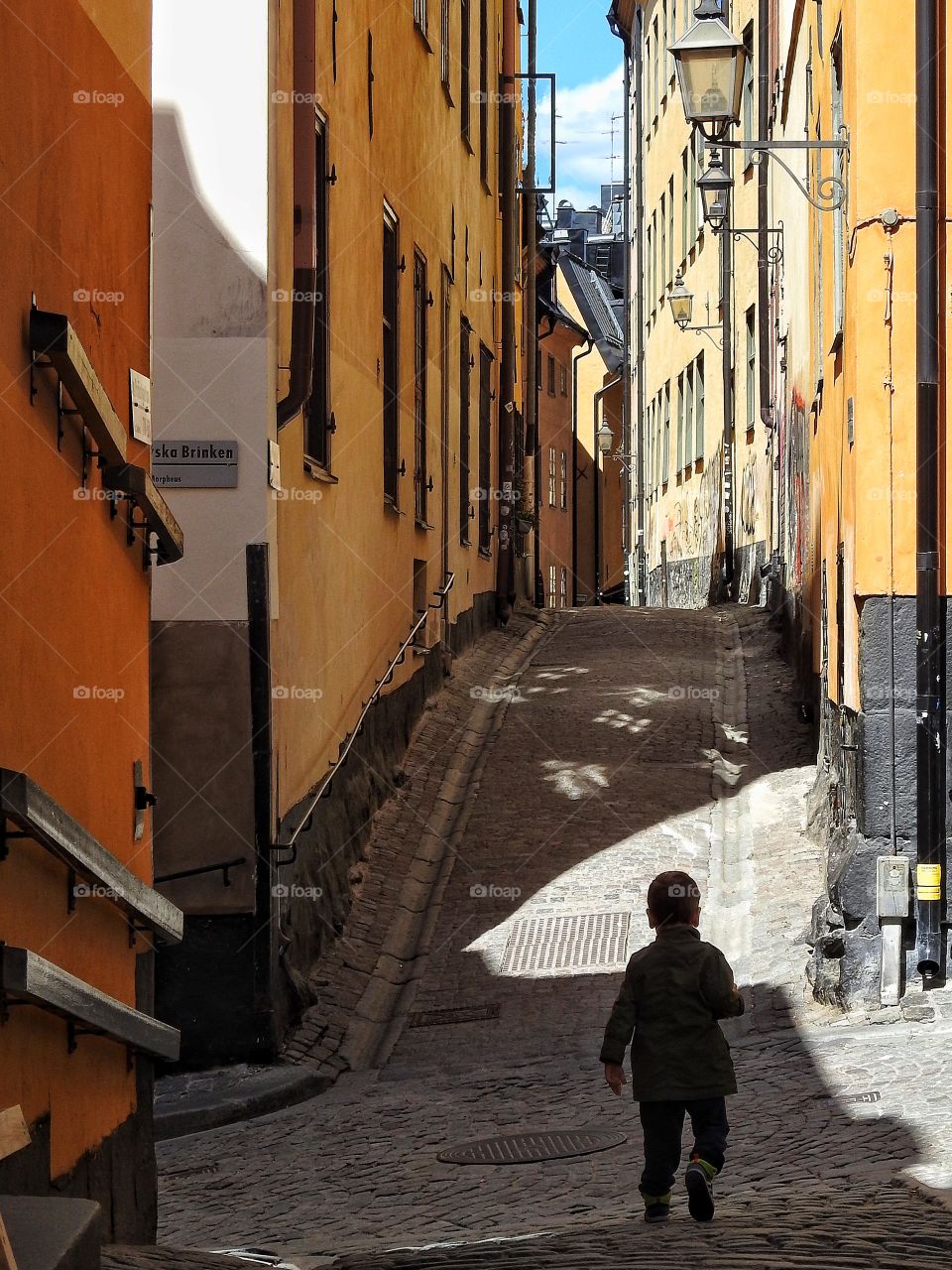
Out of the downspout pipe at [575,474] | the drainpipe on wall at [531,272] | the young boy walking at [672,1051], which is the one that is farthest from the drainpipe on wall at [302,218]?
the downspout pipe at [575,474]

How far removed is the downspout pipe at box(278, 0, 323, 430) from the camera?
9.65 metres

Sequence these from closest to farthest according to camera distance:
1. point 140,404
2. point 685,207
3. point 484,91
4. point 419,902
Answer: point 140,404, point 419,902, point 484,91, point 685,207

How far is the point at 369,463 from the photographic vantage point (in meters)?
13.3

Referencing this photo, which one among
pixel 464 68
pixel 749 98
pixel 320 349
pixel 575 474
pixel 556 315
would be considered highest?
pixel 749 98

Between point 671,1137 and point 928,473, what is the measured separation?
4.71 m

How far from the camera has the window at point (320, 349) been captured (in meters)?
11.1

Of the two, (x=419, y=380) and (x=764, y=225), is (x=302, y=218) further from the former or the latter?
(x=764, y=225)

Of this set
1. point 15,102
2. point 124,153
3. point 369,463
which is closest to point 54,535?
point 15,102

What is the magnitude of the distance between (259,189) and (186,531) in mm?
1861

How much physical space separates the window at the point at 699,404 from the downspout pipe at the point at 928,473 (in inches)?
792

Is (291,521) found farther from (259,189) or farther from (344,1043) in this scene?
(344,1043)

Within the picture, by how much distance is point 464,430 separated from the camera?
2016 centimetres

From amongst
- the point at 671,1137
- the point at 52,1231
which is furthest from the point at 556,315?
the point at 52,1231

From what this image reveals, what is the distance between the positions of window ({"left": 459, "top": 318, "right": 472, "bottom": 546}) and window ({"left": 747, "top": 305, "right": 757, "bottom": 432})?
499 centimetres
